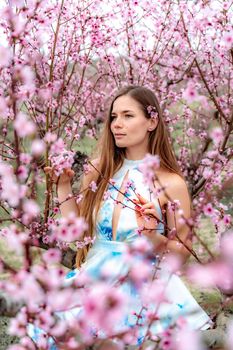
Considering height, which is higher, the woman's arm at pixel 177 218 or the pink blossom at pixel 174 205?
the pink blossom at pixel 174 205

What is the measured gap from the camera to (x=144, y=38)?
5.14m

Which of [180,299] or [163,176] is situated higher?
[163,176]

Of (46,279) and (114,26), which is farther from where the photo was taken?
(114,26)

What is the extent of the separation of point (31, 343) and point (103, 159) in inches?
55.5

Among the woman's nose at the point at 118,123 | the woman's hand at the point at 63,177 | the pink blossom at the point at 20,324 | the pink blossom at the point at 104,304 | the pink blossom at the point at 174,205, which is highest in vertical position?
the woman's nose at the point at 118,123

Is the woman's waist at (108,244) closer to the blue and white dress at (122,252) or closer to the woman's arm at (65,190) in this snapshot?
the blue and white dress at (122,252)

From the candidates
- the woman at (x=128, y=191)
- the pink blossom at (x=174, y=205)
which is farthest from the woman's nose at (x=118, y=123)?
the pink blossom at (x=174, y=205)

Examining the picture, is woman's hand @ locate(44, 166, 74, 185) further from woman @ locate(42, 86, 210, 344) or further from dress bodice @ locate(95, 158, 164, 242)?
dress bodice @ locate(95, 158, 164, 242)

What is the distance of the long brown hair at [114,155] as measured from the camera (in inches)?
108

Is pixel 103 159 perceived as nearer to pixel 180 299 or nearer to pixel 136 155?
pixel 136 155

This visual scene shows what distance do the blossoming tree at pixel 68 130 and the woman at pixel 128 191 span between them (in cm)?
11

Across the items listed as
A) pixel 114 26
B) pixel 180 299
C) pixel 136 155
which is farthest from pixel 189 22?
pixel 180 299

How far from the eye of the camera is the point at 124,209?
264cm

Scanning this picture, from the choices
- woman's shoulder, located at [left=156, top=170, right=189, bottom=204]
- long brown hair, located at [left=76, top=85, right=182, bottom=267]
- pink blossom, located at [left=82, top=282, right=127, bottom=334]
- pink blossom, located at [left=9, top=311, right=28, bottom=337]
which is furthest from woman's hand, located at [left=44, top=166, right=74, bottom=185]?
pink blossom, located at [left=82, top=282, right=127, bottom=334]
